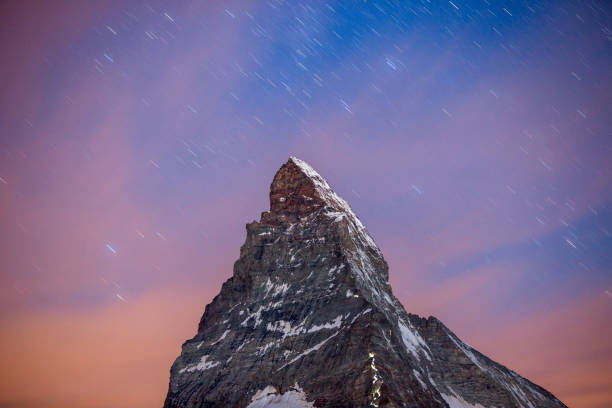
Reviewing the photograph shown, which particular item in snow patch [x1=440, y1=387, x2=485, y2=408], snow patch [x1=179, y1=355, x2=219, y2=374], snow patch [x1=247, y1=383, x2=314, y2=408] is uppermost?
snow patch [x1=179, y1=355, x2=219, y2=374]

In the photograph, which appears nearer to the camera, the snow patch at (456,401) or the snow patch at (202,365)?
the snow patch at (456,401)

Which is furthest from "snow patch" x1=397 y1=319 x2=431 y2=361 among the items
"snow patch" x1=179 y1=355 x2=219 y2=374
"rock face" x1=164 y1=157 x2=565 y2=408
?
"snow patch" x1=179 y1=355 x2=219 y2=374

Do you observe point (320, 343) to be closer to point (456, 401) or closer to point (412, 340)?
point (412, 340)

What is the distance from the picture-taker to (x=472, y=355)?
18925 centimetres

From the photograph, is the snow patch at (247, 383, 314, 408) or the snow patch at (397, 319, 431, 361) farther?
the snow patch at (397, 319, 431, 361)

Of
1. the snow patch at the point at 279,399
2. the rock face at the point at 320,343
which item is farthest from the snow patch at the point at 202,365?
the snow patch at the point at 279,399

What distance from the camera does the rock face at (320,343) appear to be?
130250 mm

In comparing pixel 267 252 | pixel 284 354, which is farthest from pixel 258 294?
pixel 284 354

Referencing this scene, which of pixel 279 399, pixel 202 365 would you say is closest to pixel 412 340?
pixel 279 399

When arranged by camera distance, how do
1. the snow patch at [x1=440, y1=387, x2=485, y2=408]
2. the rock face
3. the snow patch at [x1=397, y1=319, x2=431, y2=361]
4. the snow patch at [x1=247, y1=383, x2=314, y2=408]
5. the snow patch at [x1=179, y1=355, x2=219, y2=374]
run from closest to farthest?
the rock face, the snow patch at [x1=247, y1=383, x2=314, y2=408], the snow patch at [x1=440, y1=387, x2=485, y2=408], the snow patch at [x1=397, y1=319, x2=431, y2=361], the snow patch at [x1=179, y1=355, x2=219, y2=374]

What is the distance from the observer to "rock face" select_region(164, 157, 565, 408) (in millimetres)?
130250

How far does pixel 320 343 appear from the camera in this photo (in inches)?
5689

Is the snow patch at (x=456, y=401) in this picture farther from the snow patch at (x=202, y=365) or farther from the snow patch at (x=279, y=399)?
the snow patch at (x=202, y=365)

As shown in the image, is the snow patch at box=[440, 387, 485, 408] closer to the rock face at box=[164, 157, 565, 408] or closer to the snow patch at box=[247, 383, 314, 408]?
the rock face at box=[164, 157, 565, 408]
